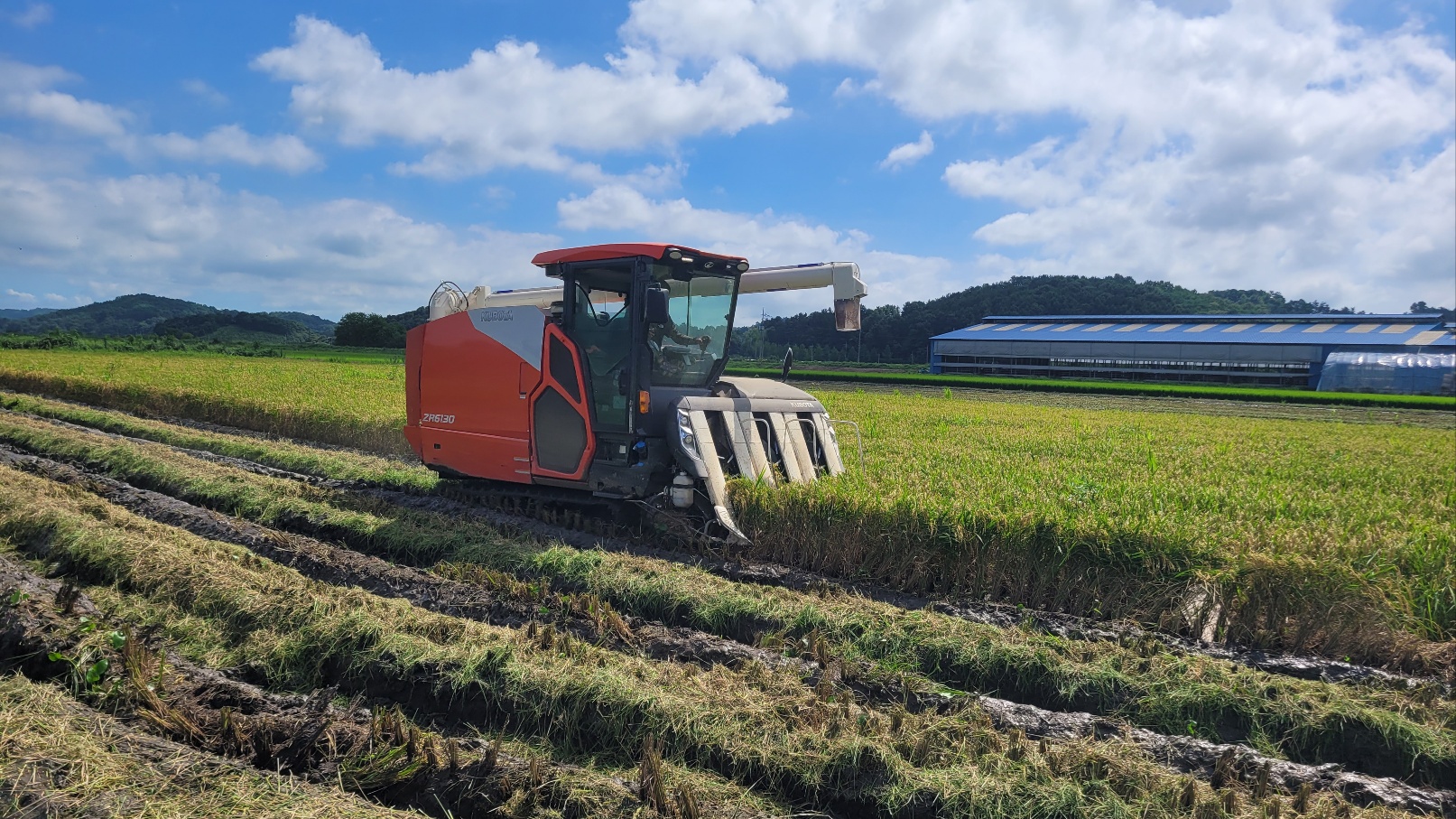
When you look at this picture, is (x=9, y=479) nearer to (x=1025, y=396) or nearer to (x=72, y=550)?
(x=72, y=550)

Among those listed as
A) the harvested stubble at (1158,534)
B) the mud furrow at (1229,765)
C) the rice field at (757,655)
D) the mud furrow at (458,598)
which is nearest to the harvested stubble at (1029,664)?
the rice field at (757,655)

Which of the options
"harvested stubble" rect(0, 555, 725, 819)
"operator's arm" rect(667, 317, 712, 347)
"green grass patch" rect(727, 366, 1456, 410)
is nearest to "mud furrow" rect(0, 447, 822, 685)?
"harvested stubble" rect(0, 555, 725, 819)

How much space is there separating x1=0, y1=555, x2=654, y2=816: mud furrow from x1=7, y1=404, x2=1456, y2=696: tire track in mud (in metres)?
3.12

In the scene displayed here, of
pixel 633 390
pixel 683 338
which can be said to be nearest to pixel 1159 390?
pixel 683 338

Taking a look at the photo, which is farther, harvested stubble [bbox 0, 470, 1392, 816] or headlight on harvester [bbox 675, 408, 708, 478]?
headlight on harvester [bbox 675, 408, 708, 478]

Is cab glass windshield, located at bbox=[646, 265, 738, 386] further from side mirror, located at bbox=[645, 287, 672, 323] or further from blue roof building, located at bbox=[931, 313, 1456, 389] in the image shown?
blue roof building, located at bbox=[931, 313, 1456, 389]

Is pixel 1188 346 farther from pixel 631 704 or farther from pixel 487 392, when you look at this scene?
pixel 631 704

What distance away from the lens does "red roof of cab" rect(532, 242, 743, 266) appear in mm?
7758

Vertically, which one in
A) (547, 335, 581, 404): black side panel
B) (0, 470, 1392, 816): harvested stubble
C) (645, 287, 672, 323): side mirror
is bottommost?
(0, 470, 1392, 816): harvested stubble

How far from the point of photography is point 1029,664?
4.82 meters

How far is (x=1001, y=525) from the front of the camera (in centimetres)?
635

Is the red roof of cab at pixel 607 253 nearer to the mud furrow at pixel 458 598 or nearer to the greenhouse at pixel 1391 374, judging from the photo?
the mud furrow at pixel 458 598

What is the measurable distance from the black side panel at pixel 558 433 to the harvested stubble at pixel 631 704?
2.94 meters

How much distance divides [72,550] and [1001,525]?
7088 mm
